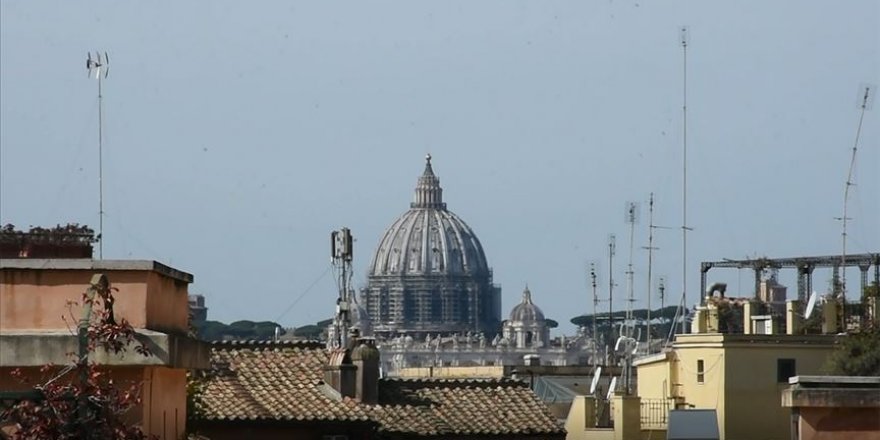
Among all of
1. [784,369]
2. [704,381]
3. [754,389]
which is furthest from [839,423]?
[704,381]

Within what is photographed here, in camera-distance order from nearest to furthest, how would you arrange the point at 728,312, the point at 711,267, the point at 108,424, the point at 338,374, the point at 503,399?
the point at 108,424, the point at 338,374, the point at 503,399, the point at 728,312, the point at 711,267

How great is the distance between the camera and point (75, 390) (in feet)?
29.3

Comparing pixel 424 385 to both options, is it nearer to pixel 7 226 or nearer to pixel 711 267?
pixel 7 226

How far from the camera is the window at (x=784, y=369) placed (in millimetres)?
28734

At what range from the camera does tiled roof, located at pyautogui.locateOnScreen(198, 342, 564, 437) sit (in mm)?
20694

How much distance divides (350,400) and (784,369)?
840 cm

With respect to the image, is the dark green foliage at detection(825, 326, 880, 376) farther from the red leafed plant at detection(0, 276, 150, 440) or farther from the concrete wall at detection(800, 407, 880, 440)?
the red leafed plant at detection(0, 276, 150, 440)

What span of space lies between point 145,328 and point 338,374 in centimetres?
1193

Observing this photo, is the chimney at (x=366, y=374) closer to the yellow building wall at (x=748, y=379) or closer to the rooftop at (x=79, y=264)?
the yellow building wall at (x=748, y=379)

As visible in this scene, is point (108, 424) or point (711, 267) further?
point (711, 267)

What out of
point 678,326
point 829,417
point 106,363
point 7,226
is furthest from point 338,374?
point 678,326

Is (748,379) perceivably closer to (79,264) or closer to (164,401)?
(164,401)

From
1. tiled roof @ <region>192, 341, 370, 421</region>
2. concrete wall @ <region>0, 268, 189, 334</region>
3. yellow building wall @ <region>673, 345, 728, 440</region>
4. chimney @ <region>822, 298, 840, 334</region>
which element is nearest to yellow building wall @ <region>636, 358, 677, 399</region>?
yellow building wall @ <region>673, 345, 728, 440</region>

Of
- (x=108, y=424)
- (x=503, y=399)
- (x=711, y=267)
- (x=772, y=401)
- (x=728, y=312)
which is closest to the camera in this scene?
(x=108, y=424)
